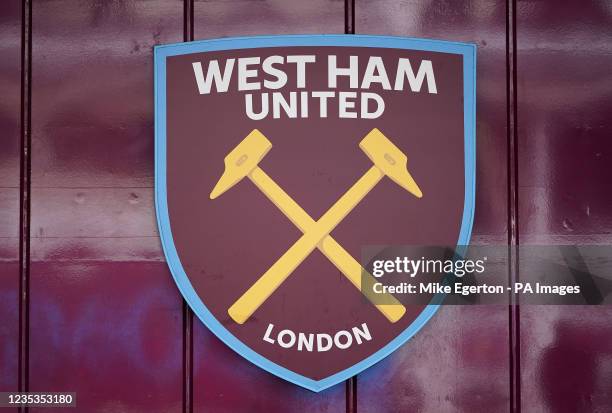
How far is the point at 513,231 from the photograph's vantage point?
2236 mm

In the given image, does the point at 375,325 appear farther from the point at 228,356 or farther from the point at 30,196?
the point at 30,196

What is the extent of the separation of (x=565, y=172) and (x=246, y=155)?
3.99ft

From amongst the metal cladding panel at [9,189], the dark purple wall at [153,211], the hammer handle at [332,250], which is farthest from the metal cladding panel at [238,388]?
the metal cladding panel at [9,189]

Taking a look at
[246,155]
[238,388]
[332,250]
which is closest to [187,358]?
[238,388]

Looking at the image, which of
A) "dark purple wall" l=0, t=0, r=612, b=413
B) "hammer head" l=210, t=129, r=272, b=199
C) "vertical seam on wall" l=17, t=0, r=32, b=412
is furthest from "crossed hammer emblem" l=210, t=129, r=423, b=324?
"vertical seam on wall" l=17, t=0, r=32, b=412

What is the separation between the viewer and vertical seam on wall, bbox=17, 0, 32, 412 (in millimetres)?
2225

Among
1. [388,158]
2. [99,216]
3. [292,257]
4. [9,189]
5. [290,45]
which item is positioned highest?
[290,45]

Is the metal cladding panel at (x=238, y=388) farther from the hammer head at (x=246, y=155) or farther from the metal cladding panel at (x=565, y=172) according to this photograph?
the metal cladding panel at (x=565, y=172)

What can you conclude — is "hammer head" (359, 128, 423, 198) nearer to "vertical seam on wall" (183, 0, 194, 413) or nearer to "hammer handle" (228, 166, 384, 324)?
"hammer handle" (228, 166, 384, 324)

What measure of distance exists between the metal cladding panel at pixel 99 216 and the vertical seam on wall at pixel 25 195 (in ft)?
0.08

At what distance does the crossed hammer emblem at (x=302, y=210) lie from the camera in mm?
2168

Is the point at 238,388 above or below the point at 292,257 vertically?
below

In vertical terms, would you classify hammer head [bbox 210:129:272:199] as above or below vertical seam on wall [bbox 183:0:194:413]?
above

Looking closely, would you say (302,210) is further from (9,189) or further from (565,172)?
(9,189)
